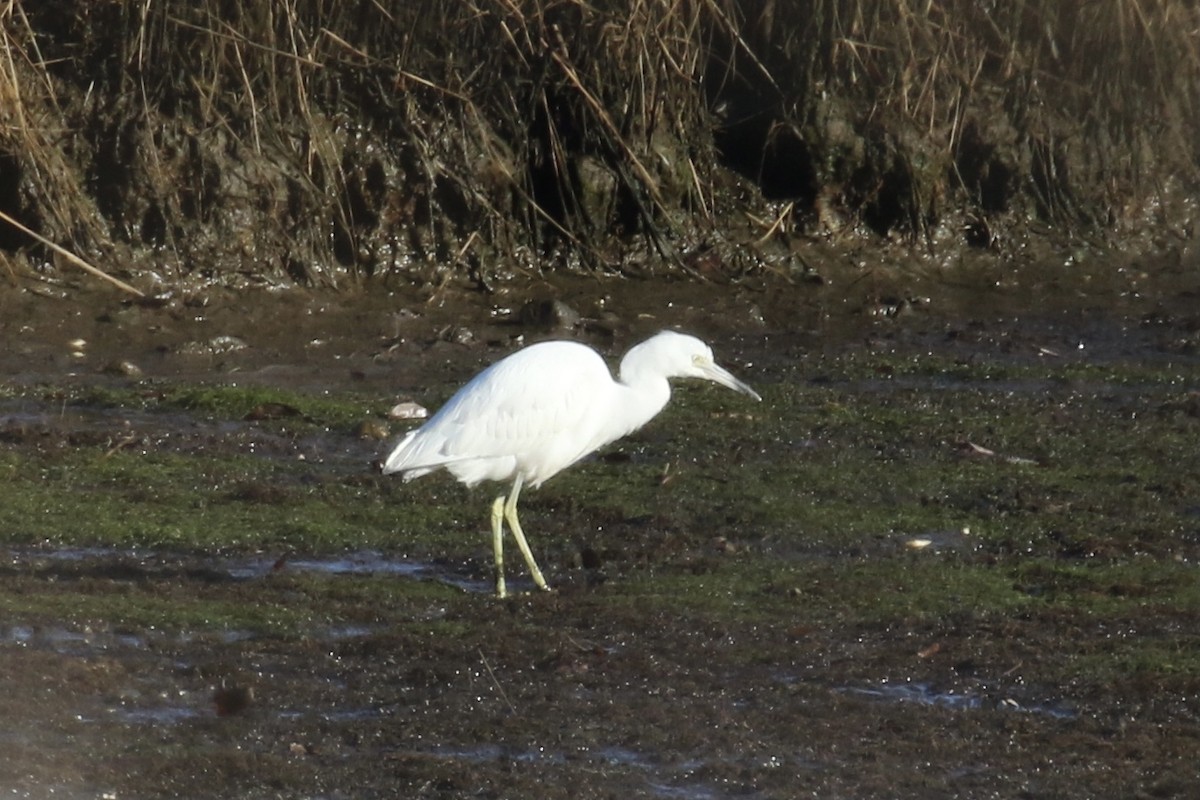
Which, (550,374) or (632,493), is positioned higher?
(550,374)

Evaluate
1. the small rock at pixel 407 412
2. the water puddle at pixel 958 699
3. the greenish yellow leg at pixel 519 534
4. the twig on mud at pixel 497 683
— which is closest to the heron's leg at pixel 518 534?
the greenish yellow leg at pixel 519 534

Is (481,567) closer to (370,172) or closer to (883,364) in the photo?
(883,364)

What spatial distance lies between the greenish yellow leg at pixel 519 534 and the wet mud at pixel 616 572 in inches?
3.1

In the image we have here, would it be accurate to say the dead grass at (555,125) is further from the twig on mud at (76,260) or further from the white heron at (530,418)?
the white heron at (530,418)

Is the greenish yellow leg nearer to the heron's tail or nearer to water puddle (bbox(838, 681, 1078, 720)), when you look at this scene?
the heron's tail

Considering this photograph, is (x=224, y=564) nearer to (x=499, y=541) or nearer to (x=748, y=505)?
(x=499, y=541)

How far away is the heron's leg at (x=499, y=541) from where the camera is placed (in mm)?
6691

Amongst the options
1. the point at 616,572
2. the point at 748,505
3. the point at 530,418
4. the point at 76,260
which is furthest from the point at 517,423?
the point at 76,260

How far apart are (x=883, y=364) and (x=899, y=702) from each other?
5032 mm

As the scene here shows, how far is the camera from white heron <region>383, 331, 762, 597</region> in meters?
7.14

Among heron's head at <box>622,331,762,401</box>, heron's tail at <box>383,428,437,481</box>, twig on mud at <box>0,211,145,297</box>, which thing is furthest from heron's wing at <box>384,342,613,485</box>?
twig on mud at <box>0,211,145,297</box>

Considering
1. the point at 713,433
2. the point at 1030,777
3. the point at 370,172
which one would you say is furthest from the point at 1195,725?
the point at 370,172

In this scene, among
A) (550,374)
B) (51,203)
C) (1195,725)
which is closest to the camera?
(1195,725)

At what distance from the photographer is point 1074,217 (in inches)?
495
